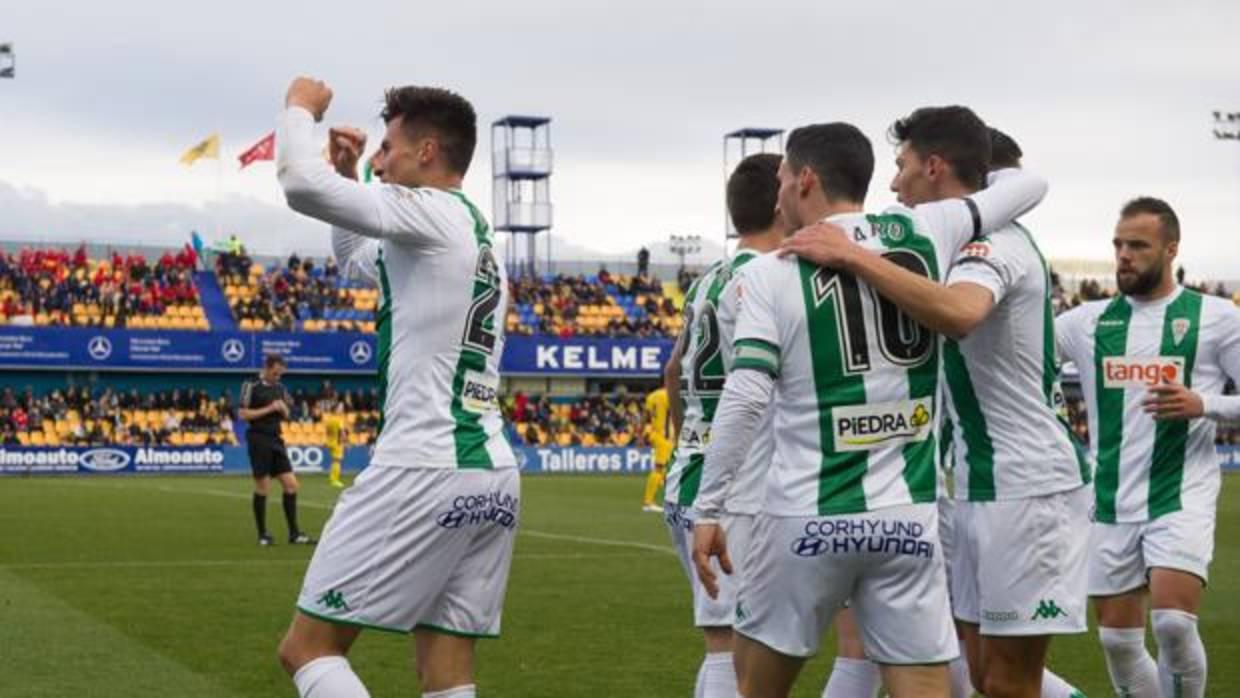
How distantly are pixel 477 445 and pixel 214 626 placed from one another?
7.42 meters

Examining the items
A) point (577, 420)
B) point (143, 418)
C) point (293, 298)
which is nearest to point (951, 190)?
point (143, 418)

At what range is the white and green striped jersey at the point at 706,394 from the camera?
7.37 meters

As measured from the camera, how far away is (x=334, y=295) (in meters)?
56.2

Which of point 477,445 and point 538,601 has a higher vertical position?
point 477,445

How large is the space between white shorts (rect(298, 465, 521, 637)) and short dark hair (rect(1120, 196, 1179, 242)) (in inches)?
148

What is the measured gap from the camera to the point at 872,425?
18.1 ft

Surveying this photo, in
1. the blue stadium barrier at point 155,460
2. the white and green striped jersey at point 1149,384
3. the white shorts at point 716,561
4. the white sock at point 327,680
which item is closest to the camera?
the white sock at point 327,680

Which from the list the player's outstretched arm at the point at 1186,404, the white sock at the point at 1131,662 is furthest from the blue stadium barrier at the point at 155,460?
the player's outstretched arm at the point at 1186,404

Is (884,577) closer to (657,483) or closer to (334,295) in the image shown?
(657,483)

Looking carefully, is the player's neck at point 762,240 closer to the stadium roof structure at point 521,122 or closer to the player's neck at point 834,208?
the player's neck at point 834,208

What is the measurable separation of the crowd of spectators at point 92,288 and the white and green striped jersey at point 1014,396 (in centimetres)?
4656

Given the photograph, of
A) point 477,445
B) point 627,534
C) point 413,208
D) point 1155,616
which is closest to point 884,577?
point 477,445

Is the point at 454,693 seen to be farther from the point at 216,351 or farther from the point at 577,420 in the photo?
the point at 577,420

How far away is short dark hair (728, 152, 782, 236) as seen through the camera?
7559 mm
